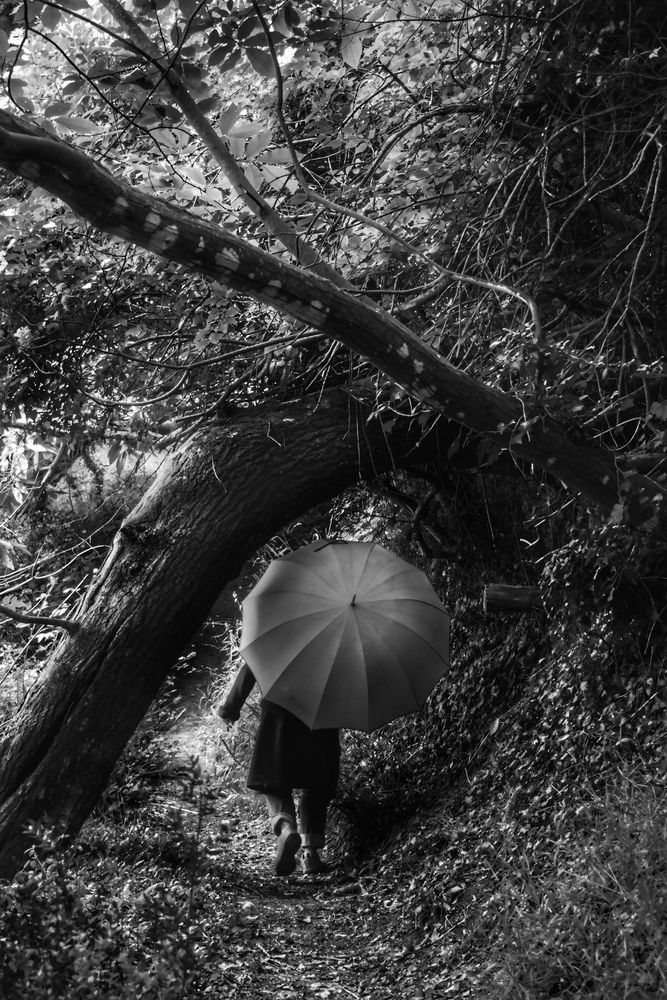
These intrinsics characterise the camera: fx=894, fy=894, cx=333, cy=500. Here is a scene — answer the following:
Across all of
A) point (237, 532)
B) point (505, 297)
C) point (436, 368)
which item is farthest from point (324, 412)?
point (436, 368)

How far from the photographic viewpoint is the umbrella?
17.5 ft

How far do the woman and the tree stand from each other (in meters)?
0.97

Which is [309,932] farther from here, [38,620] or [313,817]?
[38,620]

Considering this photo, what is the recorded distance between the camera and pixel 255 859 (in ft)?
21.1

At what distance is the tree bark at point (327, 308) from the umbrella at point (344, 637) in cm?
175

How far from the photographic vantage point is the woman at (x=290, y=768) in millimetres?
5773

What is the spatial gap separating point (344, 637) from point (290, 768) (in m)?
1.04

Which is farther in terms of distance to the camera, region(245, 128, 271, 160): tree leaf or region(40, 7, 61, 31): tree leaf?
region(245, 128, 271, 160): tree leaf

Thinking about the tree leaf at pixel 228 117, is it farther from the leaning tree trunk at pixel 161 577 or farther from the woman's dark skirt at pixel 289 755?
the woman's dark skirt at pixel 289 755

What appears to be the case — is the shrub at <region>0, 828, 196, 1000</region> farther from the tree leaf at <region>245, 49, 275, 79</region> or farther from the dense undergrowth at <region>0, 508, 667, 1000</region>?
the tree leaf at <region>245, 49, 275, 79</region>

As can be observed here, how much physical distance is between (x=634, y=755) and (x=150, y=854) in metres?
2.69

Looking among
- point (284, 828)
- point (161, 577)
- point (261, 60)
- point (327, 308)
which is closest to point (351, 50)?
point (261, 60)

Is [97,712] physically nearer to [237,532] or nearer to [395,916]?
[237,532]

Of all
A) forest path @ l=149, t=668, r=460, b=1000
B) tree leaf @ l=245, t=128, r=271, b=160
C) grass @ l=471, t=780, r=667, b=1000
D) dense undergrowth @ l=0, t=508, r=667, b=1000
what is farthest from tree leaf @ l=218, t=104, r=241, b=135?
grass @ l=471, t=780, r=667, b=1000
